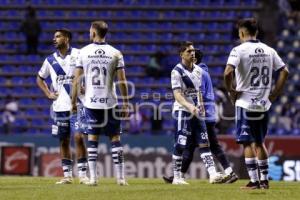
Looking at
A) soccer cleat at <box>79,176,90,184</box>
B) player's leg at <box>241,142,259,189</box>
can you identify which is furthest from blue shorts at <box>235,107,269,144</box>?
soccer cleat at <box>79,176,90,184</box>

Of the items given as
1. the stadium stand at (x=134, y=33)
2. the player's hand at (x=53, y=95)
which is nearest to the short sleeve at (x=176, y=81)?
the player's hand at (x=53, y=95)

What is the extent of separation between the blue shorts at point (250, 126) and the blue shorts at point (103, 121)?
2.07m

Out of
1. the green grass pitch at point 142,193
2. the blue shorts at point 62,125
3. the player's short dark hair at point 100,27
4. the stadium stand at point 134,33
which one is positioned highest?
the stadium stand at point 134,33

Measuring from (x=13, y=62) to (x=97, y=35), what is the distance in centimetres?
1741

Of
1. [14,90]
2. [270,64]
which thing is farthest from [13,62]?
[270,64]

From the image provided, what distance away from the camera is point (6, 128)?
1066 inches

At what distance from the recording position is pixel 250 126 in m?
13.5

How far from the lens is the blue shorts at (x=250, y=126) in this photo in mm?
13461

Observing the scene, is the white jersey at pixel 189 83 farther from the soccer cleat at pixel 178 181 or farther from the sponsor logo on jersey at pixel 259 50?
the sponsor logo on jersey at pixel 259 50

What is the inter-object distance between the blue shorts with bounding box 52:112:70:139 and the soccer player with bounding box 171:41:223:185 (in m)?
1.87

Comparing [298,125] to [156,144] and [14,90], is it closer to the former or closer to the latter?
[156,144]

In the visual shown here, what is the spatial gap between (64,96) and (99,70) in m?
1.66

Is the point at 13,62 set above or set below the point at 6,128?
above

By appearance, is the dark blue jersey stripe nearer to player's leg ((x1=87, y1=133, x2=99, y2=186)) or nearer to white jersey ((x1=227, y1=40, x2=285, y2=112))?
player's leg ((x1=87, y1=133, x2=99, y2=186))
